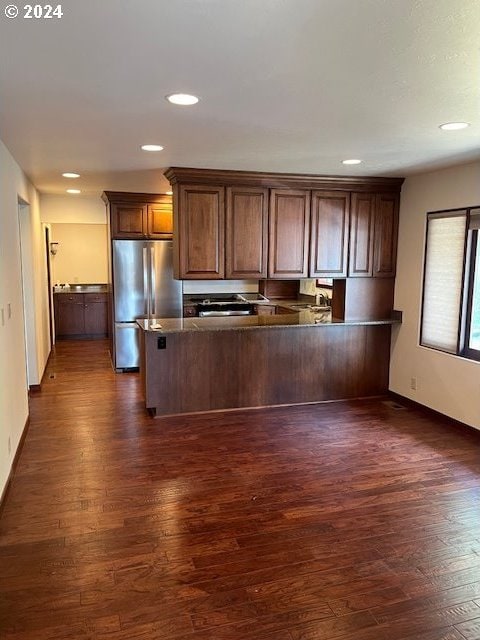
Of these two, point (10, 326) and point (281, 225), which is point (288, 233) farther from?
point (10, 326)

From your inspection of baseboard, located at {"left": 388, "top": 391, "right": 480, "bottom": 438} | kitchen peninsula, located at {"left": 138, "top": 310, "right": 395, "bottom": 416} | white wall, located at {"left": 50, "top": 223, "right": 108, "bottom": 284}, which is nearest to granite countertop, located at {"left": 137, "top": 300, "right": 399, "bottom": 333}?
kitchen peninsula, located at {"left": 138, "top": 310, "right": 395, "bottom": 416}

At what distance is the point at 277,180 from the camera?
4.74m

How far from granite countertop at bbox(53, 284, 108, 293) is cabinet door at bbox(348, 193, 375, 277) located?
5261 millimetres

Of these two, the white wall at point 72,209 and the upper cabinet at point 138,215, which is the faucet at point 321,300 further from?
the white wall at point 72,209

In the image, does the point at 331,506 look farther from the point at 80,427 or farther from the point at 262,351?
the point at 80,427

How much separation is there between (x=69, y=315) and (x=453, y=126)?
Result: 288 inches

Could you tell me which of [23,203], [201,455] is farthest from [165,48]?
[23,203]

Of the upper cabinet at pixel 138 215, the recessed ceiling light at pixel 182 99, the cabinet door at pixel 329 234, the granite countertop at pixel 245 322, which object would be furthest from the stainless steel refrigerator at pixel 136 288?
the recessed ceiling light at pixel 182 99

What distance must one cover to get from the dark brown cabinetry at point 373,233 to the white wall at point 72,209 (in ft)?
14.1

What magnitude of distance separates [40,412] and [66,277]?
476 centimetres

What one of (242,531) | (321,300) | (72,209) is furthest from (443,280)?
(72,209)

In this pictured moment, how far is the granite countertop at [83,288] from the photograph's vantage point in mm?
8652

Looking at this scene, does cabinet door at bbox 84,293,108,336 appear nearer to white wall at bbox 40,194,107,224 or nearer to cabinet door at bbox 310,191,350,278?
white wall at bbox 40,194,107,224

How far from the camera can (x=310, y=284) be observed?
704 cm
